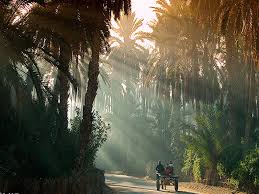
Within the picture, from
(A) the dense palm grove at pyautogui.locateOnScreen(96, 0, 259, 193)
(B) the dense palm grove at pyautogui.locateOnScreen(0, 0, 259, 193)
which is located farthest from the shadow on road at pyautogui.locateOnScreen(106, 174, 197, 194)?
(A) the dense palm grove at pyautogui.locateOnScreen(96, 0, 259, 193)

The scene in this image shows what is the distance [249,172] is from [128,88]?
127 ft

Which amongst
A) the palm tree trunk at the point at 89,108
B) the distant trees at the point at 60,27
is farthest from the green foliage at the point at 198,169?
the distant trees at the point at 60,27

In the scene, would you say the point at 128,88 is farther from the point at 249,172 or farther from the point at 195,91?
the point at 249,172

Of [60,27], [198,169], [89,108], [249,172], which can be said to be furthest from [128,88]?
[60,27]

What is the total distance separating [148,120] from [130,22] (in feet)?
39.0

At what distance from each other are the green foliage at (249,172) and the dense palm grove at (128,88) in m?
0.05

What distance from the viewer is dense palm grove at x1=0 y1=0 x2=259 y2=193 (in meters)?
15.3

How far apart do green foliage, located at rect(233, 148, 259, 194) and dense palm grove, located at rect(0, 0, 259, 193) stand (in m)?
0.05

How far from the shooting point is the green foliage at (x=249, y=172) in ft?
72.2

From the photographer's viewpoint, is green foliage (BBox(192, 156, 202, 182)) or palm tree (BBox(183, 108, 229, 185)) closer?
palm tree (BBox(183, 108, 229, 185))

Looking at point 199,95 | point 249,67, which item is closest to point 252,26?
point 249,67

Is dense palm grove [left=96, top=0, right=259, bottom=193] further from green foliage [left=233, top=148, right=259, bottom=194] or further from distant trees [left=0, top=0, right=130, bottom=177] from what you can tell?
distant trees [left=0, top=0, right=130, bottom=177]

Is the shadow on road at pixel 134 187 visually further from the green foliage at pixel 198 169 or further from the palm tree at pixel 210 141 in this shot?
the palm tree at pixel 210 141

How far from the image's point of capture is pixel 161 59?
39.8m
